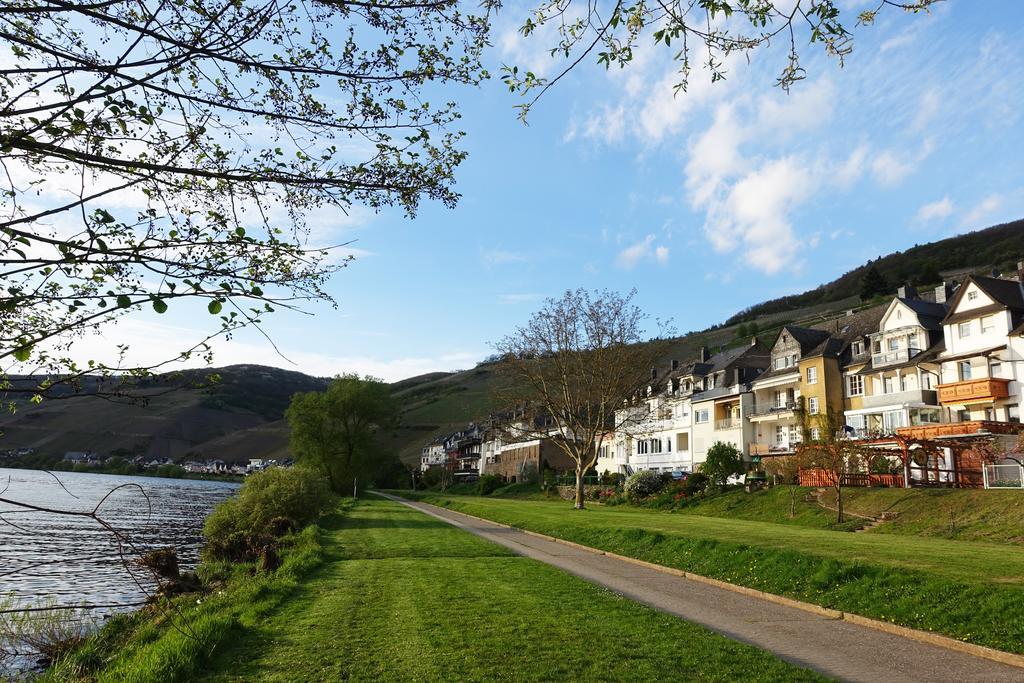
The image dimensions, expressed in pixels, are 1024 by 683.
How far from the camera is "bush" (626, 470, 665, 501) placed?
45.2 meters

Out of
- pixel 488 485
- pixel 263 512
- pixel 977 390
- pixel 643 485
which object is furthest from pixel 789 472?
pixel 488 485

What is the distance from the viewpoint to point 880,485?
3325 cm

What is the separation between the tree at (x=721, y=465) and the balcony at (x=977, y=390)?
11.6m

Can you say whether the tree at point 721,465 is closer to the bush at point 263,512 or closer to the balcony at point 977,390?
the balcony at point 977,390

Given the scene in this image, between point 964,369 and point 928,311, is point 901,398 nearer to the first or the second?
point 964,369

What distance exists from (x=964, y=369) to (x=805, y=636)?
113 ft

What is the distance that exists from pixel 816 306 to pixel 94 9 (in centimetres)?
17016

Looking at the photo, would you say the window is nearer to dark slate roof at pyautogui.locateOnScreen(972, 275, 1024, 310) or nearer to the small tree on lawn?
dark slate roof at pyautogui.locateOnScreen(972, 275, 1024, 310)

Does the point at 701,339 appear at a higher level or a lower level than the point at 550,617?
higher

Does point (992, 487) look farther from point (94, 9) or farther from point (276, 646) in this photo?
point (94, 9)

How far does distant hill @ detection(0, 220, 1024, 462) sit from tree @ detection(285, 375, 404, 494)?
32.5 m

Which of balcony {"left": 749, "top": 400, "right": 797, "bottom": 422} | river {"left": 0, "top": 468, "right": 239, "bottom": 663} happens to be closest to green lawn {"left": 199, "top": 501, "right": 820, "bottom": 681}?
river {"left": 0, "top": 468, "right": 239, "bottom": 663}

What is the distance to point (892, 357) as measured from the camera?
4197cm

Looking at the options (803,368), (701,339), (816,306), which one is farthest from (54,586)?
(816,306)
